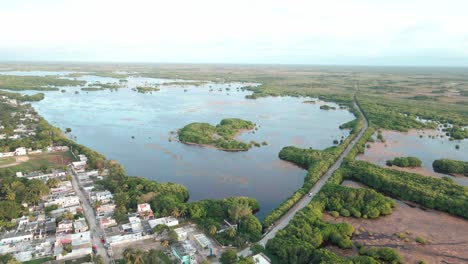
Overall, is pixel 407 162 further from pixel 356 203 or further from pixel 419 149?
pixel 356 203

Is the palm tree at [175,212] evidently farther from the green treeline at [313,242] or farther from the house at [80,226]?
the green treeline at [313,242]

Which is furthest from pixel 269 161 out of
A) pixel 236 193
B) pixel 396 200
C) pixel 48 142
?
pixel 48 142

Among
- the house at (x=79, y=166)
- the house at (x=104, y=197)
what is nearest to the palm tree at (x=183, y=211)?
the house at (x=104, y=197)

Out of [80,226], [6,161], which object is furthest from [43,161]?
[80,226]

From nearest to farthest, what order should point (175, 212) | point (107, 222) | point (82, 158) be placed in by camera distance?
point (107, 222)
point (175, 212)
point (82, 158)

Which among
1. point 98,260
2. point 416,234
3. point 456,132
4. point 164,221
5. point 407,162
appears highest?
point 456,132

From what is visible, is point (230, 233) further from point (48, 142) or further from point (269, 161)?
point (48, 142)
